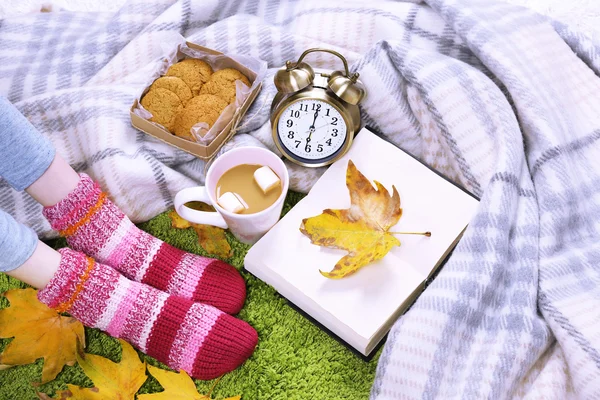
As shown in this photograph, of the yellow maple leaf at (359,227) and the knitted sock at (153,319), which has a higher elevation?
the yellow maple leaf at (359,227)

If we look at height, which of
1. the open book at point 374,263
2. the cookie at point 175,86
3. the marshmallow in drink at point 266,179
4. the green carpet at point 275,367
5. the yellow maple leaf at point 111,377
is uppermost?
the cookie at point 175,86

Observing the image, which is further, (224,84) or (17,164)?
(224,84)

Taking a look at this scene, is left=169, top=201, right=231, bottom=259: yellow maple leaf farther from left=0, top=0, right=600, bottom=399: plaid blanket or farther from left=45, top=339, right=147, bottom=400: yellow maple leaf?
left=45, top=339, right=147, bottom=400: yellow maple leaf

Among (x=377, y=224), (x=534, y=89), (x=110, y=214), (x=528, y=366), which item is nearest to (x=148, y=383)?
(x=110, y=214)

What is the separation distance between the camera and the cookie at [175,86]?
3.69 feet

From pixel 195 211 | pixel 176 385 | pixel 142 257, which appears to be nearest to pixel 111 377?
pixel 176 385

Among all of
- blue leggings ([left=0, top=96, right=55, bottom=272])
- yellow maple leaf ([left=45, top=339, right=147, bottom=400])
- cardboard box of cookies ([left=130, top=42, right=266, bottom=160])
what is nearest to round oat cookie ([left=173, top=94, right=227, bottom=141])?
cardboard box of cookies ([left=130, top=42, right=266, bottom=160])

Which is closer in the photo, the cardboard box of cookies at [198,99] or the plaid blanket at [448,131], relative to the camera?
the plaid blanket at [448,131]

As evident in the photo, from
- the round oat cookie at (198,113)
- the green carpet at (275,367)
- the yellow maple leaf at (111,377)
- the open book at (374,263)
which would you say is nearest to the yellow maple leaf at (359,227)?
the open book at (374,263)

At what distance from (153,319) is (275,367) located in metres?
0.24

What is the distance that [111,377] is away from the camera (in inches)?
41.8

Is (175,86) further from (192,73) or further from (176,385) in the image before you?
(176,385)

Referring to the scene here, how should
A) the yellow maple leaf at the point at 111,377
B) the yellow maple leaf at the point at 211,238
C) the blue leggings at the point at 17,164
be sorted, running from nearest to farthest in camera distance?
the blue leggings at the point at 17,164 → the yellow maple leaf at the point at 111,377 → the yellow maple leaf at the point at 211,238

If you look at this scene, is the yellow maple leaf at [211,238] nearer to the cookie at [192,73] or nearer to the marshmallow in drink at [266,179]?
the marshmallow in drink at [266,179]
